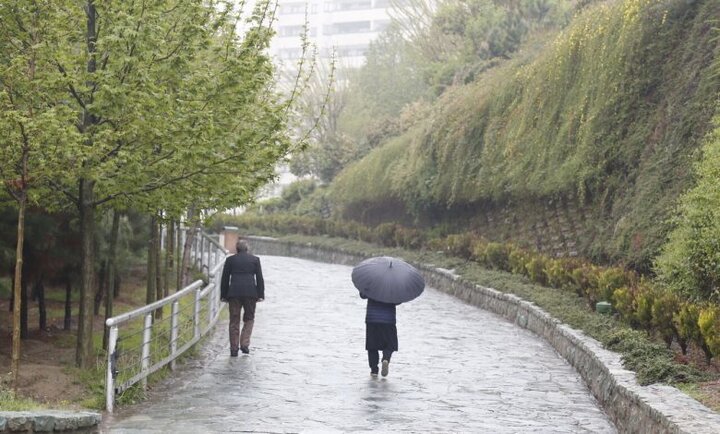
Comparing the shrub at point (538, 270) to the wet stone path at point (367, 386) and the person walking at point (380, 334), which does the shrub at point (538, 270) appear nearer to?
the wet stone path at point (367, 386)

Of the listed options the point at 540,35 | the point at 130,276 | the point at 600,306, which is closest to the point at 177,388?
the point at 600,306

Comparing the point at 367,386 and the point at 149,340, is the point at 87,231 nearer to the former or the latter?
the point at 149,340

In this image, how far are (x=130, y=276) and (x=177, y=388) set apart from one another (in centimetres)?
1290

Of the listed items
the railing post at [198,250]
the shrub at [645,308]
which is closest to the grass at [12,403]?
the shrub at [645,308]

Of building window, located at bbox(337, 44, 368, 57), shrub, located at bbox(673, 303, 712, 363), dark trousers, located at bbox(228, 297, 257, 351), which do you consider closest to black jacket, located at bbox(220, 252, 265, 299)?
dark trousers, located at bbox(228, 297, 257, 351)

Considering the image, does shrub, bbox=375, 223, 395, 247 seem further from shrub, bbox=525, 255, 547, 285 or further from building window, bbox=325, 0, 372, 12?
building window, bbox=325, 0, 372, 12

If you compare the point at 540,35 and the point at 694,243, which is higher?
the point at 540,35

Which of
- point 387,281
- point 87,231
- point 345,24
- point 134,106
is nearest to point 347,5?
point 345,24

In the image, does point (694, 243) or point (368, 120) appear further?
point (368, 120)

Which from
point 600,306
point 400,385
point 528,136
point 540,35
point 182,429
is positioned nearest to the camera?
point 182,429

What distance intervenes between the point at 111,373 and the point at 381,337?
4.37 meters

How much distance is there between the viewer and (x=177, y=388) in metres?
13.8

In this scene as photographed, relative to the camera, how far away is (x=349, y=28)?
134000 millimetres

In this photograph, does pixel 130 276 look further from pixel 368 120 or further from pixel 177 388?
pixel 368 120
